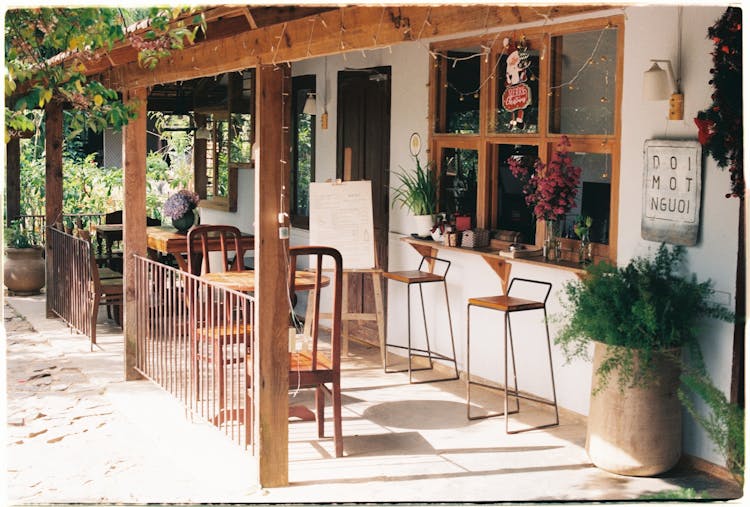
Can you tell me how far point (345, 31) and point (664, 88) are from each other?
6.80 feet

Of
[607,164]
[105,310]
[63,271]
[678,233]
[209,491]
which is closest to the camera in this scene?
[209,491]

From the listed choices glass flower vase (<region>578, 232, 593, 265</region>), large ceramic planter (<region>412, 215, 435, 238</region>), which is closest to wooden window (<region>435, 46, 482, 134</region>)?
large ceramic planter (<region>412, 215, 435, 238</region>)

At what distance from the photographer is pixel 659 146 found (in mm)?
6188

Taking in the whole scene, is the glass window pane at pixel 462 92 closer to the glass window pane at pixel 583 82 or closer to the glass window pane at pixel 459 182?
the glass window pane at pixel 459 182

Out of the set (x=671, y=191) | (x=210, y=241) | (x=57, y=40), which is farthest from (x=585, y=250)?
(x=210, y=241)

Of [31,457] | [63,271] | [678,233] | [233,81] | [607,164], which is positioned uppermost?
[233,81]

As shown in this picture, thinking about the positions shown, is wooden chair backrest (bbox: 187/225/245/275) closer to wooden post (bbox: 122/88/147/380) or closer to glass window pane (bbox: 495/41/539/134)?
wooden post (bbox: 122/88/147/380)

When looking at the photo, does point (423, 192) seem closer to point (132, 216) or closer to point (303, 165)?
point (132, 216)

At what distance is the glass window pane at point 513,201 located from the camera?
7586 mm

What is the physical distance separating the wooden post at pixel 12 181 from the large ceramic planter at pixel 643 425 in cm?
989

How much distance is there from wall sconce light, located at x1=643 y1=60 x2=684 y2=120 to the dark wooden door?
3.39 meters

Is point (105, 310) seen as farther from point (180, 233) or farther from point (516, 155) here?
point (516, 155)

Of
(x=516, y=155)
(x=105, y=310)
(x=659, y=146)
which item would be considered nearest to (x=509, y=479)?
(x=659, y=146)

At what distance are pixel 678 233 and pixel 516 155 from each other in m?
1.81
